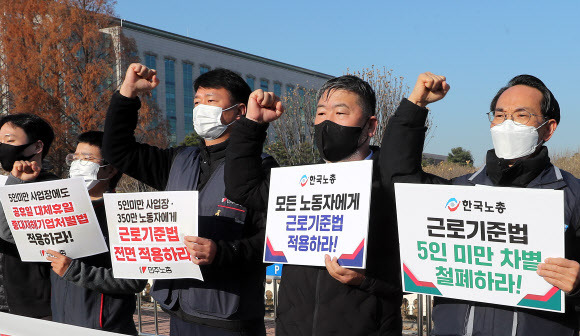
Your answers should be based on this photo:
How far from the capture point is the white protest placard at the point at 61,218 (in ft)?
12.2

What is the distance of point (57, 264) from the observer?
3.72 m

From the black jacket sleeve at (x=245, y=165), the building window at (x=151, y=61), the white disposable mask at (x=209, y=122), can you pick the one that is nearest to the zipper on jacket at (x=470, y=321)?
the black jacket sleeve at (x=245, y=165)

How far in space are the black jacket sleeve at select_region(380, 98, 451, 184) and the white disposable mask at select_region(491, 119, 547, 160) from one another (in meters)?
0.32

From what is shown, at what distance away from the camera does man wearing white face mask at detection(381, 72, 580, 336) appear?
98.1 inches

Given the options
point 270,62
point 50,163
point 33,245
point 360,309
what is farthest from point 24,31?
point 270,62

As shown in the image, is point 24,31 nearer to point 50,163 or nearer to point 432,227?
point 50,163

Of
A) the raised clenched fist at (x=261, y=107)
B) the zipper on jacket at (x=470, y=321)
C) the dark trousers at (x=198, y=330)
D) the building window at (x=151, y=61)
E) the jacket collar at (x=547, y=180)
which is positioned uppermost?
the building window at (x=151, y=61)

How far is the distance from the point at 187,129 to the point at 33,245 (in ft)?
192

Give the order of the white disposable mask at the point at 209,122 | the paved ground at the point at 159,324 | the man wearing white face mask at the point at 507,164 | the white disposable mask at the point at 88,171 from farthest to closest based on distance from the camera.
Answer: the paved ground at the point at 159,324 < the white disposable mask at the point at 88,171 < the white disposable mask at the point at 209,122 < the man wearing white face mask at the point at 507,164

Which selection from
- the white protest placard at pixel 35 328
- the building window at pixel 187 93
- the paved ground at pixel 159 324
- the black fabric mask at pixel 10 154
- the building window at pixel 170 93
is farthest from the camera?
the building window at pixel 187 93

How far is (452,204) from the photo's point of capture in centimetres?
257

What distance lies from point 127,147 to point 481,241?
208cm

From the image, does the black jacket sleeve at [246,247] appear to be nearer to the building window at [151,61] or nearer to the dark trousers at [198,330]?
the dark trousers at [198,330]

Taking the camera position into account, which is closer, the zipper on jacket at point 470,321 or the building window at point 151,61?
the zipper on jacket at point 470,321
